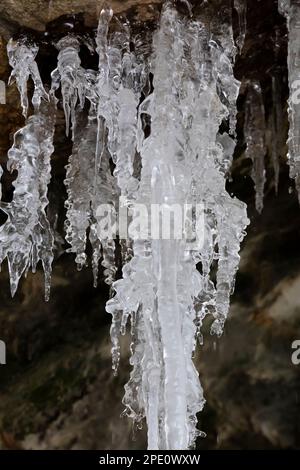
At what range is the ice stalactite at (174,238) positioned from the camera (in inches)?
80.7

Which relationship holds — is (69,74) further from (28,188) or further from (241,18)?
(241,18)

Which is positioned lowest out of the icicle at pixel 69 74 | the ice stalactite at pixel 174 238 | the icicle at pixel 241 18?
the ice stalactite at pixel 174 238

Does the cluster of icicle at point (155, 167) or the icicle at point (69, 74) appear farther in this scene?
the icicle at point (69, 74)

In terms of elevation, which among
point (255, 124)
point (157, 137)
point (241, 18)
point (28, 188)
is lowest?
point (28, 188)

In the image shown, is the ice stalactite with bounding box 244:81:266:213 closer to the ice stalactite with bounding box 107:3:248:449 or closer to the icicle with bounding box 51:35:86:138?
the ice stalactite with bounding box 107:3:248:449

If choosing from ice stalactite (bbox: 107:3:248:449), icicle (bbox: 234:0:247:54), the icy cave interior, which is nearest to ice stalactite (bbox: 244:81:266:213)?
the icy cave interior

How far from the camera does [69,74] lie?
2.49 m

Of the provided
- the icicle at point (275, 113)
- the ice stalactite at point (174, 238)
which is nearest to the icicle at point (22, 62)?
the ice stalactite at point (174, 238)

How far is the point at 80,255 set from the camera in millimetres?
2961

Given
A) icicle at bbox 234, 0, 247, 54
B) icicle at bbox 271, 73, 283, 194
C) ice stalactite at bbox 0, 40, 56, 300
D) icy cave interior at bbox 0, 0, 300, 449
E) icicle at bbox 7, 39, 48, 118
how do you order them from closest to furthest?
icy cave interior at bbox 0, 0, 300, 449, icicle at bbox 234, 0, 247, 54, icicle at bbox 7, 39, 48, 118, ice stalactite at bbox 0, 40, 56, 300, icicle at bbox 271, 73, 283, 194

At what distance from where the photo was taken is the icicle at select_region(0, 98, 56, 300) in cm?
272

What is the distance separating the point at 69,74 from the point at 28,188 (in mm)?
513

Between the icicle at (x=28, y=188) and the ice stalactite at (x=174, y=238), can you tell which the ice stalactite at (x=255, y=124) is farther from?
the icicle at (x=28, y=188)

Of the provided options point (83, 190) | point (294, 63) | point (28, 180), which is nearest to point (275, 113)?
point (294, 63)
